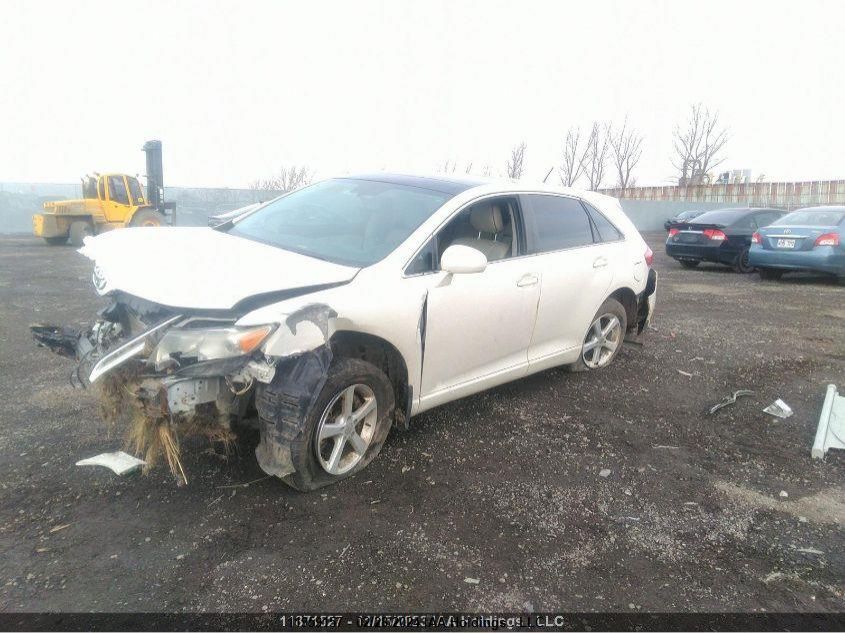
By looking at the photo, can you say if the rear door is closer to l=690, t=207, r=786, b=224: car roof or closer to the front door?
the front door

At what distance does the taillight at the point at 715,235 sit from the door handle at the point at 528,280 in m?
10.6

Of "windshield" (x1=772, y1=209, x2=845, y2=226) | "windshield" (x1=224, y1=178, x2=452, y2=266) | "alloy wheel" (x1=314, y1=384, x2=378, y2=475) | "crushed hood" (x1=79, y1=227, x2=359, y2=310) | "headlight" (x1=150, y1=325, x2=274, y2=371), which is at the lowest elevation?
"alloy wheel" (x1=314, y1=384, x2=378, y2=475)

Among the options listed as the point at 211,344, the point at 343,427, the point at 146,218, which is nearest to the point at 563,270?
the point at 343,427

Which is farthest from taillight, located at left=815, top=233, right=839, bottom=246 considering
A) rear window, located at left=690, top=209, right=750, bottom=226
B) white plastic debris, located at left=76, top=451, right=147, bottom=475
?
white plastic debris, located at left=76, top=451, right=147, bottom=475

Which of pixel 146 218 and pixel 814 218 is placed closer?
pixel 814 218

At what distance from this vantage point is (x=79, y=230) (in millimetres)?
17312

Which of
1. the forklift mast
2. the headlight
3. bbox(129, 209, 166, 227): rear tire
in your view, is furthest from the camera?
the forklift mast

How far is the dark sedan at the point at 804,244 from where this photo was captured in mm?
10367

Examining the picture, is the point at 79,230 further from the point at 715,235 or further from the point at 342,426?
the point at 342,426

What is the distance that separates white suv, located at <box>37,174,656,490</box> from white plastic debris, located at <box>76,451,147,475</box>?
0.63m

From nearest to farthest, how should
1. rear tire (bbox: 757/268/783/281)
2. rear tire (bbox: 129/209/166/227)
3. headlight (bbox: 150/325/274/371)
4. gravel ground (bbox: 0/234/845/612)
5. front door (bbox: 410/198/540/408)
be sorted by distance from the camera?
gravel ground (bbox: 0/234/845/612)
headlight (bbox: 150/325/274/371)
front door (bbox: 410/198/540/408)
rear tire (bbox: 757/268/783/281)
rear tire (bbox: 129/209/166/227)

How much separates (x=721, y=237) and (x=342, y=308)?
12301 mm

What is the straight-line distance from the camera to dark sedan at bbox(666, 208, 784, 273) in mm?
12927

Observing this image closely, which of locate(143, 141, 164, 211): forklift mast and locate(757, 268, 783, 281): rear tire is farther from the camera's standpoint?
locate(143, 141, 164, 211): forklift mast
